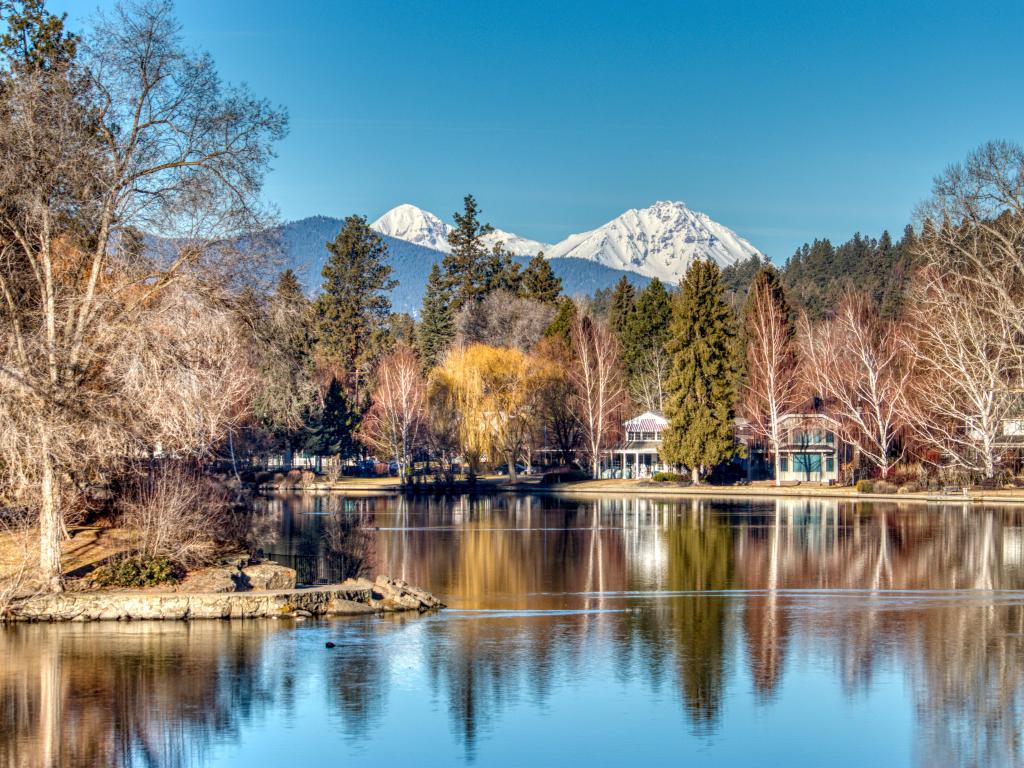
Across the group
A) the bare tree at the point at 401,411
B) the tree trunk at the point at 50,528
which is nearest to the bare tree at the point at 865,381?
the bare tree at the point at 401,411

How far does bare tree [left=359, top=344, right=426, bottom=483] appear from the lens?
7825cm

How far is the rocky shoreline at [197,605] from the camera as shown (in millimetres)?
21609

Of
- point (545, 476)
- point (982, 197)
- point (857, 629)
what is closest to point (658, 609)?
point (857, 629)

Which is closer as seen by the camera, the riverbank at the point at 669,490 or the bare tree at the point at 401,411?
the riverbank at the point at 669,490

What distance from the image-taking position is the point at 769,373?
73500 mm

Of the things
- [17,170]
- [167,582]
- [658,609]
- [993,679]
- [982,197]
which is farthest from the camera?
[982,197]

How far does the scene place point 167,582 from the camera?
2278 cm

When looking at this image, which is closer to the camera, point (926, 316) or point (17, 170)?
point (17, 170)

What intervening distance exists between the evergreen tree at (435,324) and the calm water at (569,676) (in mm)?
73060

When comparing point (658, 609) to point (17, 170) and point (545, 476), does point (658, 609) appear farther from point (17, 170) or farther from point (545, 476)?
point (545, 476)

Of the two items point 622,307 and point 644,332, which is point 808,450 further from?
point 622,307

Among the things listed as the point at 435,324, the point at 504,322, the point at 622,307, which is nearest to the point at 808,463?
the point at 504,322

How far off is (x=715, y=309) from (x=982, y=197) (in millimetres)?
26257

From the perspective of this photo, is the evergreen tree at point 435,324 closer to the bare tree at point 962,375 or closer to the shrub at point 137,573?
the bare tree at point 962,375
